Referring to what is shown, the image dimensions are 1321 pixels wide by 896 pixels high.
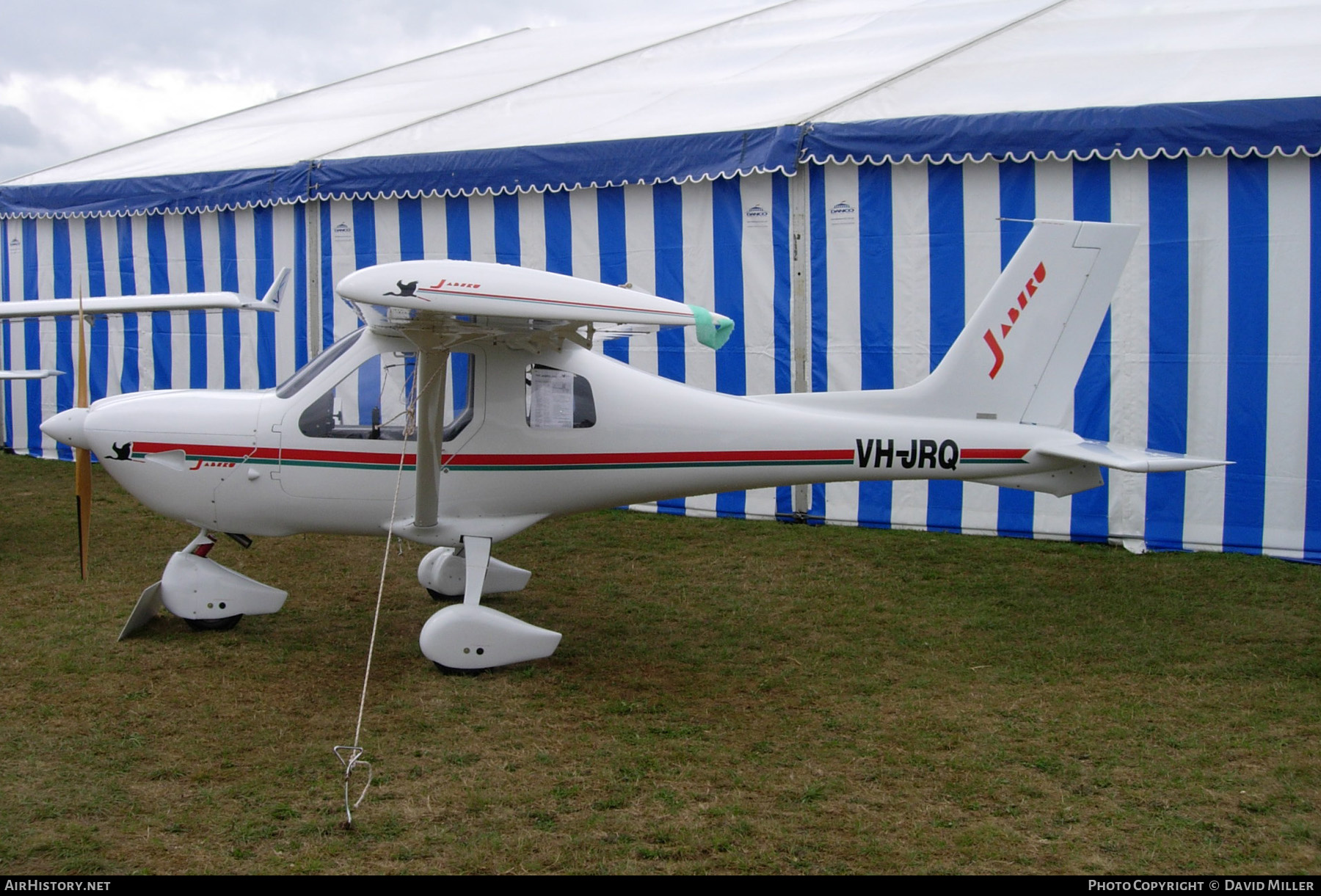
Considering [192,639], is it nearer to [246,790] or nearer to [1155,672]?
[246,790]

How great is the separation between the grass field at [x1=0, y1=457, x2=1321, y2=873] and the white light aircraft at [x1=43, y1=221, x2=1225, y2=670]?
30.2 inches

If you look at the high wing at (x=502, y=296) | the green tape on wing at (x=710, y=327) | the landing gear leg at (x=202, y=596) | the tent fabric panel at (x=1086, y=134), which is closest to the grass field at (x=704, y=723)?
the landing gear leg at (x=202, y=596)

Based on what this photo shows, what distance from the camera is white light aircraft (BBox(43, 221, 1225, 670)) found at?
6156 mm

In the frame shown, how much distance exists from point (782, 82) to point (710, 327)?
6459 mm

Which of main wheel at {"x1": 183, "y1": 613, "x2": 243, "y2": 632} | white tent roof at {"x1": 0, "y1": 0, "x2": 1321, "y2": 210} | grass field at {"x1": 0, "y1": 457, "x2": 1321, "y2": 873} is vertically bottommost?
grass field at {"x1": 0, "y1": 457, "x2": 1321, "y2": 873}

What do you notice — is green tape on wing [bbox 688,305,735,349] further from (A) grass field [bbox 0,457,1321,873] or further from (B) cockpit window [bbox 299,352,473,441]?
(A) grass field [bbox 0,457,1321,873]

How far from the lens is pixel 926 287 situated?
369 inches

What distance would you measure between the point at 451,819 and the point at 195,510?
10.0 feet

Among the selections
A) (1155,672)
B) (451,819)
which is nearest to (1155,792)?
(1155,672)

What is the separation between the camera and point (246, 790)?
14.8ft

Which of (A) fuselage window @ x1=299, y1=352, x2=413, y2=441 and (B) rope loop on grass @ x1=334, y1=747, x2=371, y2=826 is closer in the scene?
(B) rope loop on grass @ x1=334, y1=747, x2=371, y2=826

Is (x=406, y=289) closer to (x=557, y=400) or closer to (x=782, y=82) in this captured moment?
(x=557, y=400)

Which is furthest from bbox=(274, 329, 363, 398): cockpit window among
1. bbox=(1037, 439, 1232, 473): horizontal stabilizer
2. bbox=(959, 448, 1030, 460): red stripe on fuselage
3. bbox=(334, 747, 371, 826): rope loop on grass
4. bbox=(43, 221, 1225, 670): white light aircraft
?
bbox=(1037, 439, 1232, 473): horizontal stabilizer

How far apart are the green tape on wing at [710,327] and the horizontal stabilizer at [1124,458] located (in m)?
1.90
